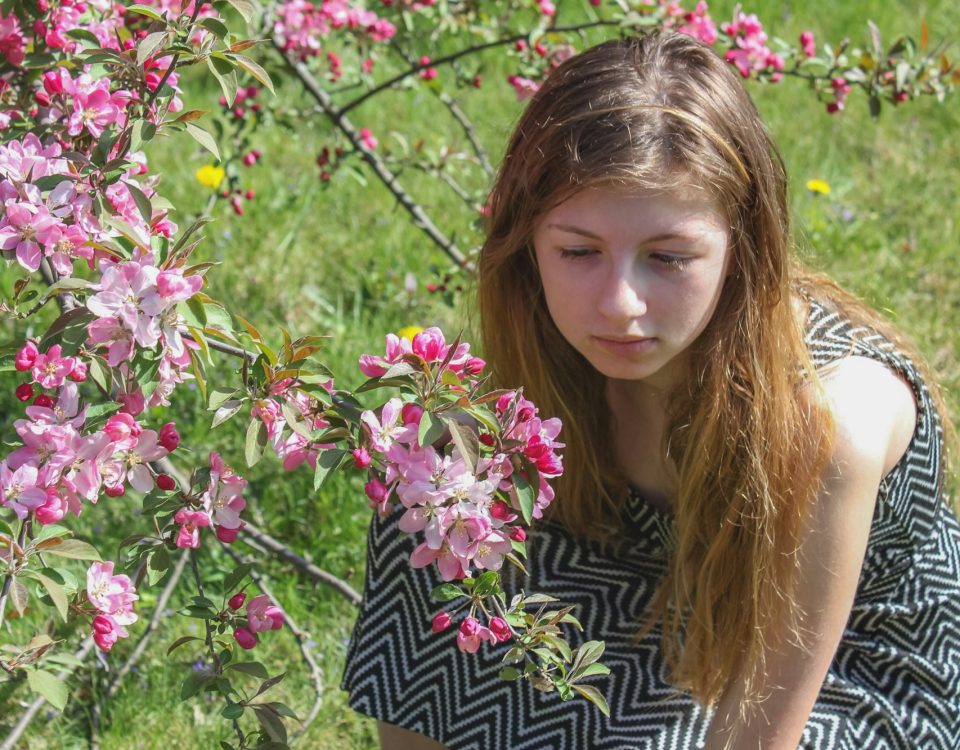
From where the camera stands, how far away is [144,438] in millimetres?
1110

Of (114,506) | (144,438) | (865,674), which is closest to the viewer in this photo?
(144,438)

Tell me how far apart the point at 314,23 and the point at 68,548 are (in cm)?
135

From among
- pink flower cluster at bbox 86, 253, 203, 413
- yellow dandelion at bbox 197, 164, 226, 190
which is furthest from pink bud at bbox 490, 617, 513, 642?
yellow dandelion at bbox 197, 164, 226, 190

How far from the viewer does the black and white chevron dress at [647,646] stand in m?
1.66

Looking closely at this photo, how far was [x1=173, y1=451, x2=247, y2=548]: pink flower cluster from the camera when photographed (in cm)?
115

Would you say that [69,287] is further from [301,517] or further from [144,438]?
[301,517]

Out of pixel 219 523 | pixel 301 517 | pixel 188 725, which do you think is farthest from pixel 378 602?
pixel 219 523

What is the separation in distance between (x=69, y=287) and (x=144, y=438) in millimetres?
176

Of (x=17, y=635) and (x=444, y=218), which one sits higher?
(x=444, y=218)

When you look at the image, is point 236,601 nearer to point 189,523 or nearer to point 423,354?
point 189,523

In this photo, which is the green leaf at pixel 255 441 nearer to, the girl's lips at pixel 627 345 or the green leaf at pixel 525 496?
the green leaf at pixel 525 496

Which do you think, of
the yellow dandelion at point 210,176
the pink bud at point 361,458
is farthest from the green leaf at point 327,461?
the yellow dandelion at point 210,176

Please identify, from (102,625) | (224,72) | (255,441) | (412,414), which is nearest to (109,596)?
(102,625)

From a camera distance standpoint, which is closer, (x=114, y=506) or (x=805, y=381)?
(x=805, y=381)
